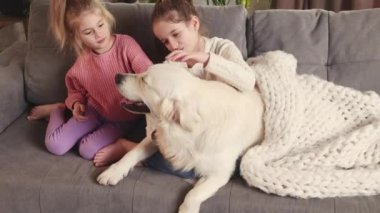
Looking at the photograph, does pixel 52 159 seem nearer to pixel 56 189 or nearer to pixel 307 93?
pixel 56 189

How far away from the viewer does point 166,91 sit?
1.41 meters

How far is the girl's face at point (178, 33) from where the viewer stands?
1.71 meters

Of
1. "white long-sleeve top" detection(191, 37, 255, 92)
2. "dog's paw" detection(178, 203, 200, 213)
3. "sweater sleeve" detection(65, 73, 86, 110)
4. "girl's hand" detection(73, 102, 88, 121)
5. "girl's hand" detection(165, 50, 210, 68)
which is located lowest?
"dog's paw" detection(178, 203, 200, 213)

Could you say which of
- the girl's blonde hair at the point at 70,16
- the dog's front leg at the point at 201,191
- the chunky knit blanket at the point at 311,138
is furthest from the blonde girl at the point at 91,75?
the chunky knit blanket at the point at 311,138

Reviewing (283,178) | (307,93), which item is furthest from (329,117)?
(283,178)

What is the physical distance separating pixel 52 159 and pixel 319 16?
4.05ft

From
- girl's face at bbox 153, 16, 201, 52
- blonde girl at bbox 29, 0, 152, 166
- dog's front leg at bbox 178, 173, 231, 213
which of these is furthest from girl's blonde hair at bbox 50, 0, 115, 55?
dog's front leg at bbox 178, 173, 231, 213

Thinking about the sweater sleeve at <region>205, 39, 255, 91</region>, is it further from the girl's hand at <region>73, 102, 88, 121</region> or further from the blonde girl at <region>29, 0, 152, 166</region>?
the girl's hand at <region>73, 102, 88, 121</region>

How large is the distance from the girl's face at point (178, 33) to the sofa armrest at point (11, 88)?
0.73 meters

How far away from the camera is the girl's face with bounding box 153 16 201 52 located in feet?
5.61

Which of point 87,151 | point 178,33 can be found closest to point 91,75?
point 87,151

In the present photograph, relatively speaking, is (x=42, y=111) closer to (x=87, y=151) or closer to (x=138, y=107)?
(x=87, y=151)

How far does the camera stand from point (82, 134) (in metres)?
1.88

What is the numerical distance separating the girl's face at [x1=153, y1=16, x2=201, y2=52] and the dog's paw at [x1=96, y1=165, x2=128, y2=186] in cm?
49
